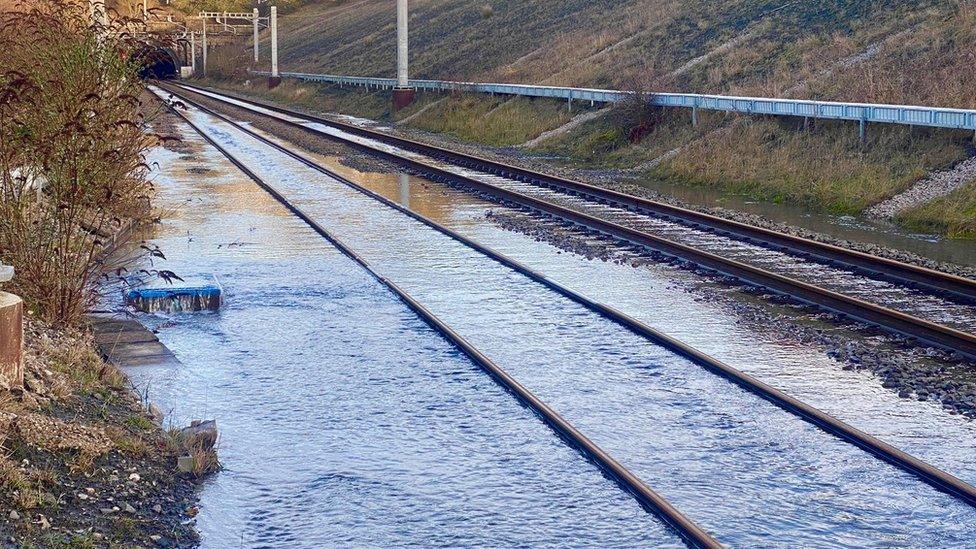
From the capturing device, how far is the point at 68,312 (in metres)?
10.9

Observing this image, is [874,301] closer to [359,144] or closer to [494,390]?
[494,390]

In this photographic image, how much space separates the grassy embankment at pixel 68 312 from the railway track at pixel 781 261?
678 centimetres

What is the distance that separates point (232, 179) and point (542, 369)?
18.0m

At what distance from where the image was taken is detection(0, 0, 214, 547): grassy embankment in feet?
21.5

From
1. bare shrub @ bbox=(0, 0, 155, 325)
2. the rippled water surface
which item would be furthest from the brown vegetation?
bare shrub @ bbox=(0, 0, 155, 325)

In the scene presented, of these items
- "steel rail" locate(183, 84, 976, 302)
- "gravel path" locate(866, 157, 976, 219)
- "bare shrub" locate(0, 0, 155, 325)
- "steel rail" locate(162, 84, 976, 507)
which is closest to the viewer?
"steel rail" locate(162, 84, 976, 507)

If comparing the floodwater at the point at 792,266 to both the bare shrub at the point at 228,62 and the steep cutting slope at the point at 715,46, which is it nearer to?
the steep cutting slope at the point at 715,46

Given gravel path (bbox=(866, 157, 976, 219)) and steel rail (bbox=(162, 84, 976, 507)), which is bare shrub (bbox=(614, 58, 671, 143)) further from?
steel rail (bbox=(162, 84, 976, 507))

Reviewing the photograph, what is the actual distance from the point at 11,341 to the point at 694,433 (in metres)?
4.42

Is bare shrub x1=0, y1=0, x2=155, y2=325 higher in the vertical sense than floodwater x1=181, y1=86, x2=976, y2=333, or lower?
higher

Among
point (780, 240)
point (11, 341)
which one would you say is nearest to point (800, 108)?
point (780, 240)

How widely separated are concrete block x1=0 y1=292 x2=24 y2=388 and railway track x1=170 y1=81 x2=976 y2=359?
7.36 m

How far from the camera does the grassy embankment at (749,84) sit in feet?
75.3

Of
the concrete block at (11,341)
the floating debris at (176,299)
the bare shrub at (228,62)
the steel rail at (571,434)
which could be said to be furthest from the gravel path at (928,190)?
the bare shrub at (228,62)
